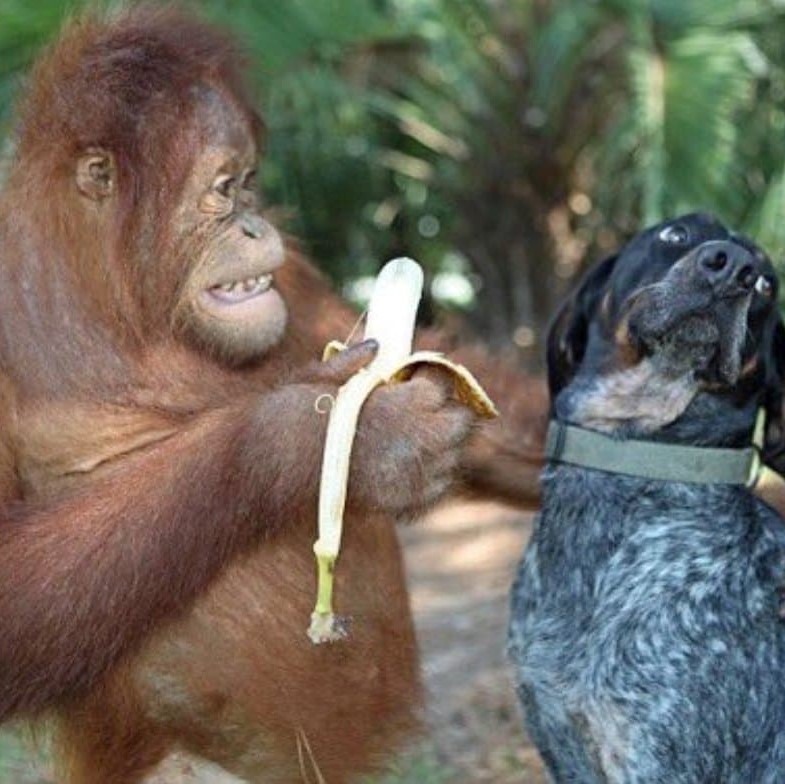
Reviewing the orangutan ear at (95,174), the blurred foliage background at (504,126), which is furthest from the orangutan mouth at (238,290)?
the blurred foliage background at (504,126)

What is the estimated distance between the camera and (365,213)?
35.9 feet

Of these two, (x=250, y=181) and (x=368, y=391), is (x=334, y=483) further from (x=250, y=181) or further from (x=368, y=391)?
(x=250, y=181)

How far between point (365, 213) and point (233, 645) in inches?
264

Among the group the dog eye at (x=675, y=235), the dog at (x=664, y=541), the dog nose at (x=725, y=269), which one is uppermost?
the dog eye at (x=675, y=235)

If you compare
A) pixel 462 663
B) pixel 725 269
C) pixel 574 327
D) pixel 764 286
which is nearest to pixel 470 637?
pixel 462 663

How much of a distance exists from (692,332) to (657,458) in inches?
14.1

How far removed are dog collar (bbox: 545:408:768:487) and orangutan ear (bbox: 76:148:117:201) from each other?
54.0 inches

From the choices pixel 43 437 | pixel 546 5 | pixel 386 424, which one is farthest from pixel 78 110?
pixel 546 5

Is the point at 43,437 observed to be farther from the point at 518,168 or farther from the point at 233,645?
the point at 518,168

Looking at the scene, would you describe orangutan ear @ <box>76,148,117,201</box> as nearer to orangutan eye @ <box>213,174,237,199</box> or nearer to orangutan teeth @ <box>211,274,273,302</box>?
orangutan eye @ <box>213,174,237,199</box>

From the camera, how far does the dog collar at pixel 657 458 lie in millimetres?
4723

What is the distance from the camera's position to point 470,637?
7723 millimetres

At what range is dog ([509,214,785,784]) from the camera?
449 centimetres

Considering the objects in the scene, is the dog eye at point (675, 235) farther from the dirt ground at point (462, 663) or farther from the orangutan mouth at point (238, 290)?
the dirt ground at point (462, 663)
